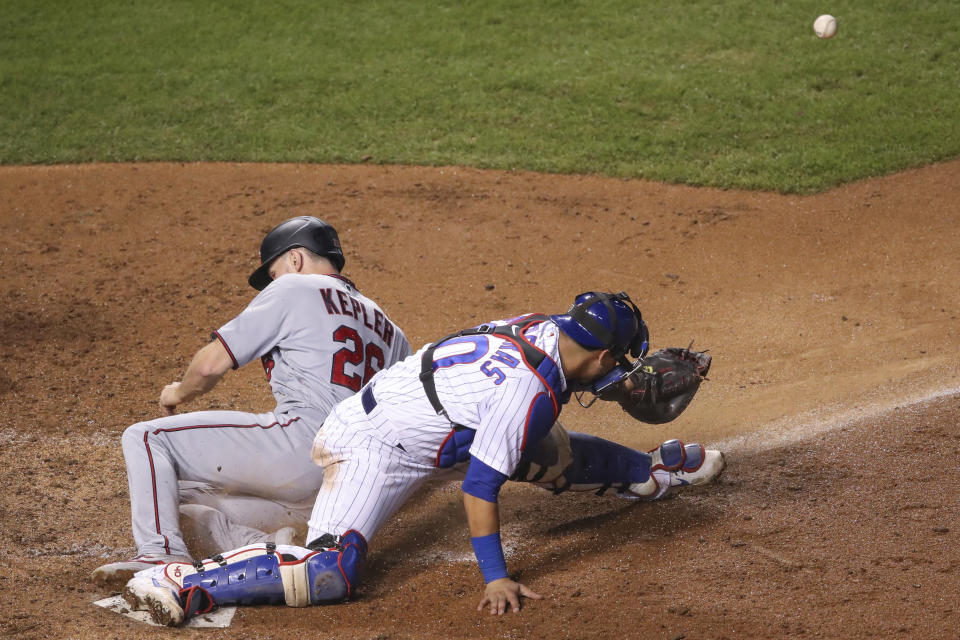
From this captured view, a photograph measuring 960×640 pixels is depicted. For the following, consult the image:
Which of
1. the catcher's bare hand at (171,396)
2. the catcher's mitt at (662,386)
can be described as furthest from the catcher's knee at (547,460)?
the catcher's bare hand at (171,396)

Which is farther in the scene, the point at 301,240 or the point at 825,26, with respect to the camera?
the point at 825,26

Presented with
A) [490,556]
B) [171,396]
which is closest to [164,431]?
[171,396]

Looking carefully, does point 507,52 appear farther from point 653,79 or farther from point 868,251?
point 868,251

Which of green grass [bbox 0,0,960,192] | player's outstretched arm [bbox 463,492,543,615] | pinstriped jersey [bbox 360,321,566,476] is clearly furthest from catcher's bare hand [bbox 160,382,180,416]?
green grass [bbox 0,0,960,192]

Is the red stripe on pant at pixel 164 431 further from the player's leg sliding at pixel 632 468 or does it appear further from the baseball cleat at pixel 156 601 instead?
the player's leg sliding at pixel 632 468

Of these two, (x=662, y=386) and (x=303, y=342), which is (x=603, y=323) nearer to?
(x=662, y=386)

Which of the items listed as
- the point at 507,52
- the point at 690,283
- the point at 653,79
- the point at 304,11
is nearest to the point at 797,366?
the point at 690,283
